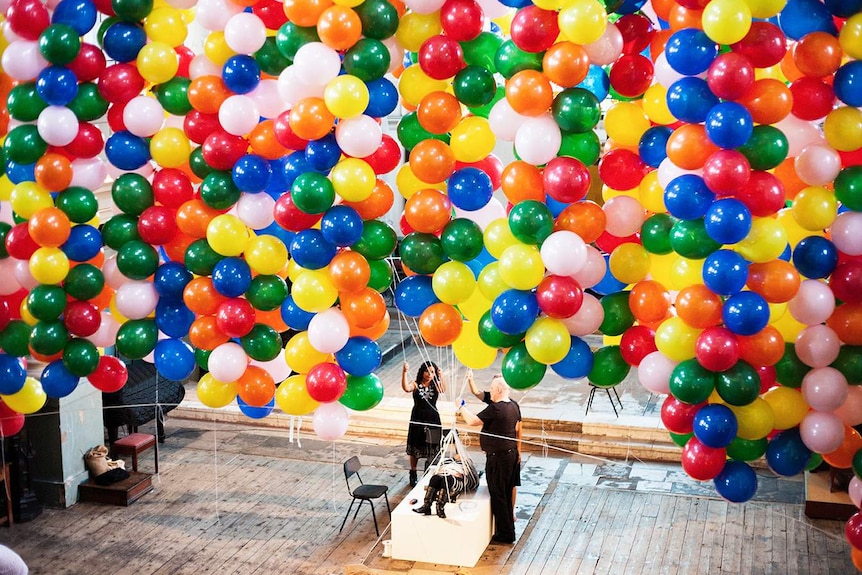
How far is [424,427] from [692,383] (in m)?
4.67

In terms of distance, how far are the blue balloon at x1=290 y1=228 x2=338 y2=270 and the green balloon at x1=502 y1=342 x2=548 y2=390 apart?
0.92 metres

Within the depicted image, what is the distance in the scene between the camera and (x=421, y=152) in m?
4.23

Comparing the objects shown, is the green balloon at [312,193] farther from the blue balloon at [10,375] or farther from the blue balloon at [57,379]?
the blue balloon at [10,375]

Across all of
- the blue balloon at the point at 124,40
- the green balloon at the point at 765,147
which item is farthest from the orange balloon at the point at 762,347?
the blue balloon at the point at 124,40

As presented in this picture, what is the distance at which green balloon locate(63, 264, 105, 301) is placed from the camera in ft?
15.8

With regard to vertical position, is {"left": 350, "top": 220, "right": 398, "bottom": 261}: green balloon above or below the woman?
above

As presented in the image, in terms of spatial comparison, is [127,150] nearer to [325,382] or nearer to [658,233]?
[325,382]

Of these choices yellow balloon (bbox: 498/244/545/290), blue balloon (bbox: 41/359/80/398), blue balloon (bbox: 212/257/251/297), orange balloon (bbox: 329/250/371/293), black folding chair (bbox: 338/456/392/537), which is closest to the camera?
yellow balloon (bbox: 498/244/545/290)

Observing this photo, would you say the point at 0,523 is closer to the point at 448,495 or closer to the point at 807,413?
the point at 448,495

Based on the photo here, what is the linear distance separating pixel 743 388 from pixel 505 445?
361 cm

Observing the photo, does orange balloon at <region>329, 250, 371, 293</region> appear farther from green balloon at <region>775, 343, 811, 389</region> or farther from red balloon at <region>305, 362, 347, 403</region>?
green balloon at <region>775, 343, 811, 389</region>

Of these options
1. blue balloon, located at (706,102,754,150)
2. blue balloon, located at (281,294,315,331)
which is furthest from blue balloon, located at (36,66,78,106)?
blue balloon, located at (706,102,754,150)

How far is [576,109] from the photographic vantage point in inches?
154

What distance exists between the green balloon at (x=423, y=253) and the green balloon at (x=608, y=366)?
0.82m
